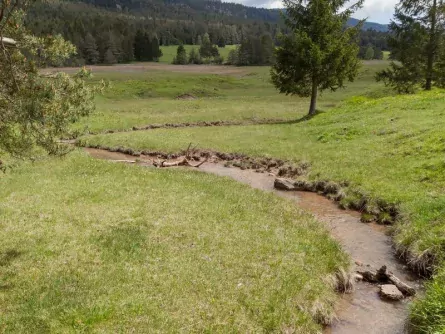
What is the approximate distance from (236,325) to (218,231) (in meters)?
5.63

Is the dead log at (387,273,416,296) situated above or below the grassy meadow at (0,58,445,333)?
below

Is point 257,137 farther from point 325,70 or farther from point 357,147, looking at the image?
point 325,70

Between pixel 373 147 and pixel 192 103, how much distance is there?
37029mm

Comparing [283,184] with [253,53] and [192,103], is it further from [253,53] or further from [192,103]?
[253,53]

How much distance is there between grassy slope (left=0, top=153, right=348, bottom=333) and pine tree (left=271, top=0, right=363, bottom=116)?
25.9 metres

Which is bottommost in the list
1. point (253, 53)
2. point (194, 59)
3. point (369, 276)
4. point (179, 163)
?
point (179, 163)

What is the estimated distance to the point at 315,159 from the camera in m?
27.3

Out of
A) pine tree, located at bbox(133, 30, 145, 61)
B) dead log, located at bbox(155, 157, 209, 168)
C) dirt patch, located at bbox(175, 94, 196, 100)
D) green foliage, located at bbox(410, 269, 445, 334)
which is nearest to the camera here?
green foliage, located at bbox(410, 269, 445, 334)

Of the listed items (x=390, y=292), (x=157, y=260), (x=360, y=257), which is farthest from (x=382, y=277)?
(x=157, y=260)

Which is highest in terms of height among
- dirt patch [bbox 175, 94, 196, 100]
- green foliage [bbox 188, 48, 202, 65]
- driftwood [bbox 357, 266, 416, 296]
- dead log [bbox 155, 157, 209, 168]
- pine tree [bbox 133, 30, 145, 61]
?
pine tree [bbox 133, 30, 145, 61]

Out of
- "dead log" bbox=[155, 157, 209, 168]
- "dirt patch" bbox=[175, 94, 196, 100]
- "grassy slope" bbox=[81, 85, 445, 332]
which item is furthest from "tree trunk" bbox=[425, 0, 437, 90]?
"dirt patch" bbox=[175, 94, 196, 100]

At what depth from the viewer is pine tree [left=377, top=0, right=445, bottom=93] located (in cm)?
4809

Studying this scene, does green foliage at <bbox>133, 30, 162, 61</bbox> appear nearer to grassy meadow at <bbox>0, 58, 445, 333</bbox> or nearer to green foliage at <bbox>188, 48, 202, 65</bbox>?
green foliage at <bbox>188, 48, 202, 65</bbox>

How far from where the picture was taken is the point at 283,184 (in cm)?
2383
